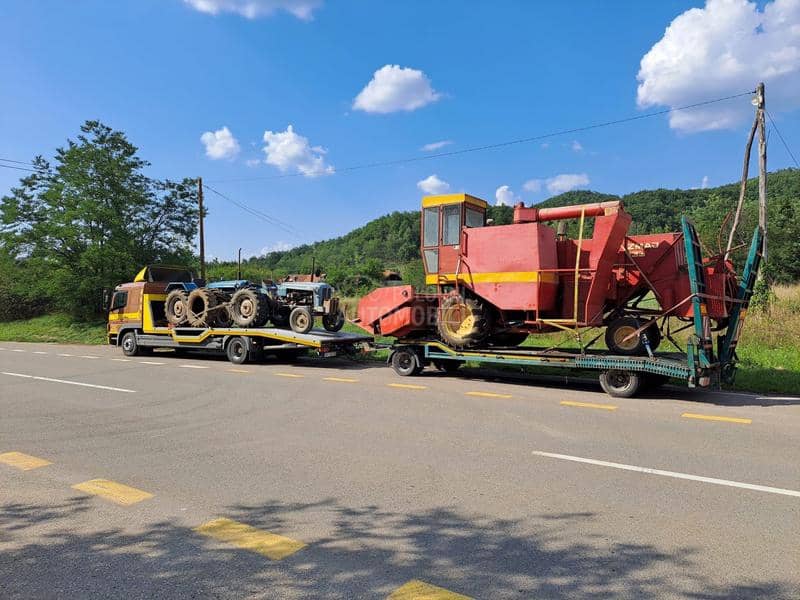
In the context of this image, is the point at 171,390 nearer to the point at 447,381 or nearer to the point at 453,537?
the point at 447,381

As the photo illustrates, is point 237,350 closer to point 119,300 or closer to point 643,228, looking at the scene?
point 119,300

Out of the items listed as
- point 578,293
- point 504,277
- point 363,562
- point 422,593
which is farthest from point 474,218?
point 422,593

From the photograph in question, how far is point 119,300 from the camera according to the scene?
19.0 metres

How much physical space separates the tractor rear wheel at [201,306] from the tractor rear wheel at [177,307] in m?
0.33

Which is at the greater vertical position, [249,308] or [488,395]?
[249,308]

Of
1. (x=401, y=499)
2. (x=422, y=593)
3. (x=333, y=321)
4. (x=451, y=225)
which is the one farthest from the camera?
(x=333, y=321)

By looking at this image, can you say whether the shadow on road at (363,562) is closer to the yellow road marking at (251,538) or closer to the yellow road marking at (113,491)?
the yellow road marking at (251,538)

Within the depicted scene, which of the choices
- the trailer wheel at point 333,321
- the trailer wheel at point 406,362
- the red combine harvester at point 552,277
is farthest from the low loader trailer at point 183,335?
the red combine harvester at point 552,277

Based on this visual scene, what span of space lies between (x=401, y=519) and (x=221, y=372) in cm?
952

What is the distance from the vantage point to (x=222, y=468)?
5.23 meters

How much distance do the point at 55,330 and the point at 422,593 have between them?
33293 mm

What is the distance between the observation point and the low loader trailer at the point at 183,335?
45.6 feet

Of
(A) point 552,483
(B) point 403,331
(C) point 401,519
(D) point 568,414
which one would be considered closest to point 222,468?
(C) point 401,519

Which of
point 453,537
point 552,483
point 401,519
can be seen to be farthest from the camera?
point 552,483
